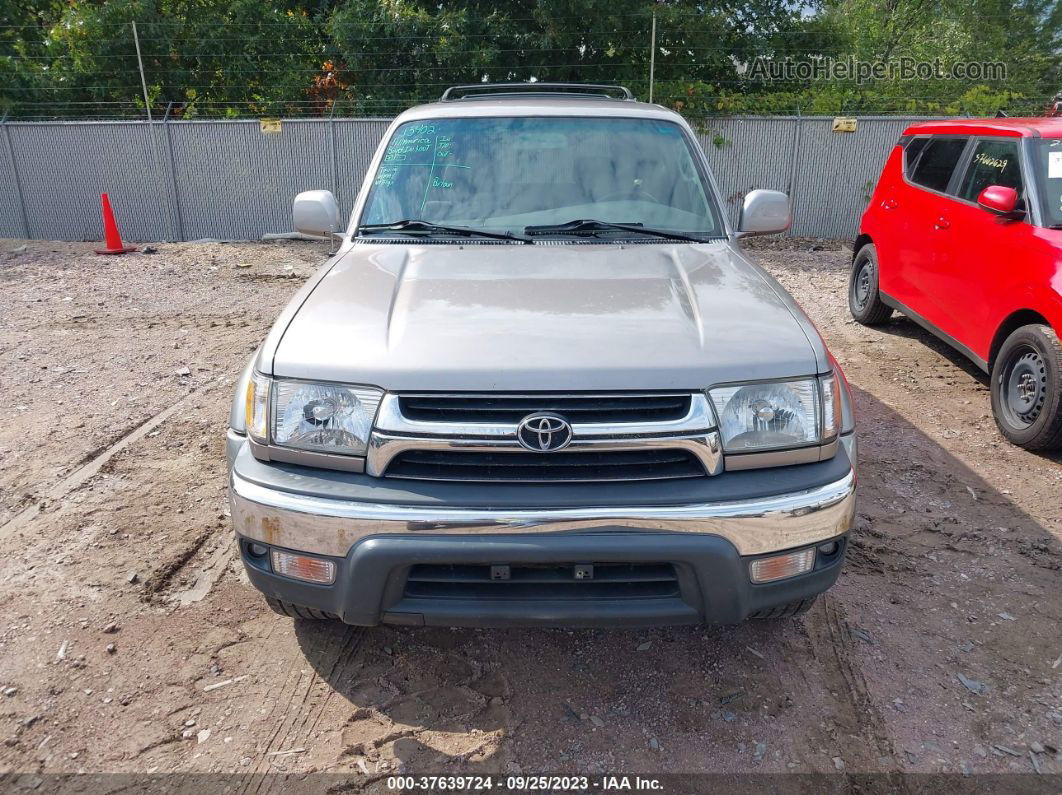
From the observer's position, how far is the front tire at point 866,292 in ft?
23.4

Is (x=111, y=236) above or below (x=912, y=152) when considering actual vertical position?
below

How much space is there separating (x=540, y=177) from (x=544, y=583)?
200 centimetres

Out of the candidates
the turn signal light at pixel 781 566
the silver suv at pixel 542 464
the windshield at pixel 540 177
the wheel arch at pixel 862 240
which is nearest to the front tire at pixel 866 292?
the wheel arch at pixel 862 240

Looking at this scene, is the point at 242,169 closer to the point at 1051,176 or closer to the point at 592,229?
the point at 592,229

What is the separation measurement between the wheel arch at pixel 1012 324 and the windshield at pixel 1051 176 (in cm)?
55

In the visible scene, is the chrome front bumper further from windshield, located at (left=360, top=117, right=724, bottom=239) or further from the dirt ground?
windshield, located at (left=360, top=117, right=724, bottom=239)

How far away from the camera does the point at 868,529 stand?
386cm

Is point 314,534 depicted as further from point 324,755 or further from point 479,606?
point 324,755

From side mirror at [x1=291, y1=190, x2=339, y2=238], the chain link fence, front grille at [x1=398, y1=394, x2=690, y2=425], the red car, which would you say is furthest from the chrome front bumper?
the chain link fence

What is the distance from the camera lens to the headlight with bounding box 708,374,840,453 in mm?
2377

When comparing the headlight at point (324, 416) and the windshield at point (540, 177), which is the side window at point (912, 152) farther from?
the headlight at point (324, 416)

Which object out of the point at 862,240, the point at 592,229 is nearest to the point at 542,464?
the point at 592,229

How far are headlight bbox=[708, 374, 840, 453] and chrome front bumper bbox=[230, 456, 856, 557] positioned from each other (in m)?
0.17

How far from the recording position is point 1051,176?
4918mm
